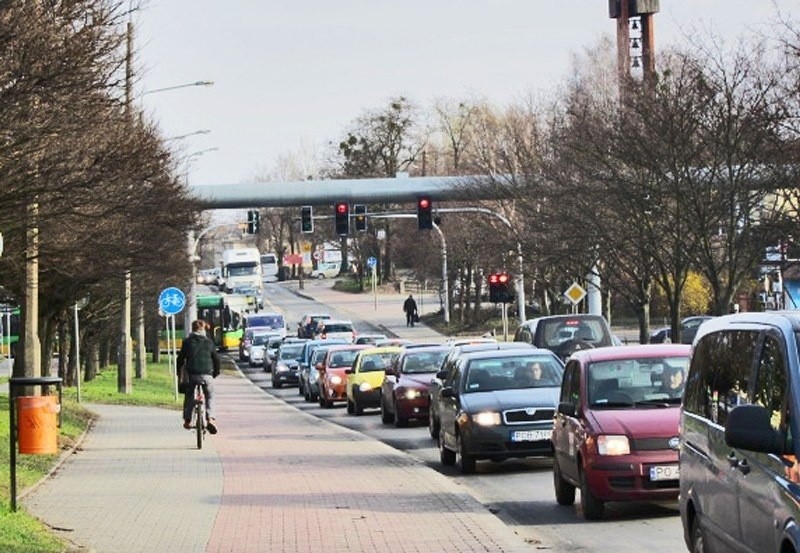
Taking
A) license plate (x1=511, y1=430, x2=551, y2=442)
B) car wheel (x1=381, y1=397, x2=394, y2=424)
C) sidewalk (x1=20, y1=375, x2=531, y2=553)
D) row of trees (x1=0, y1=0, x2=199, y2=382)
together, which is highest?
row of trees (x1=0, y1=0, x2=199, y2=382)

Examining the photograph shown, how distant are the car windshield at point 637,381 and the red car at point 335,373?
26094 millimetres

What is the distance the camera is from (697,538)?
1077 cm

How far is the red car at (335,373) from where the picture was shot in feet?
144

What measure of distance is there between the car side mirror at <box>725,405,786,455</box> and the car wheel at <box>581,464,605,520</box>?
7.61 meters

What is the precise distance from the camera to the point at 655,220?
142 ft

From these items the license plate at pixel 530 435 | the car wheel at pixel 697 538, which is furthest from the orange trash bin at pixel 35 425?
the car wheel at pixel 697 538

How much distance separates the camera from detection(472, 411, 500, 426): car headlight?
68.9 feet

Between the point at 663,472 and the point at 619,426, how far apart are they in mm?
602

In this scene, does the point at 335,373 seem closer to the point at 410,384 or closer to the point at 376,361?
the point at 376,361

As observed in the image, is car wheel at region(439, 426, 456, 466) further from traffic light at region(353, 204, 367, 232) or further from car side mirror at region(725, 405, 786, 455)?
traffic light at region(353, 204, 367, 232)

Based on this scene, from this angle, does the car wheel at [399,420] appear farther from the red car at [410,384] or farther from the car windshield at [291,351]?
the car windshield at [291,351]

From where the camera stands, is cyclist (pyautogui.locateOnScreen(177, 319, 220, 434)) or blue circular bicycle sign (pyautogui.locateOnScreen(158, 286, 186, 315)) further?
blue circular bicycle sign (pyautogui.locateOnScreen(158, 286, 186, 315))

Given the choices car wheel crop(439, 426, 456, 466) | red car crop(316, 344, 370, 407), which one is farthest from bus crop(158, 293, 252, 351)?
car wheel crop(439, 426, 456, 466)

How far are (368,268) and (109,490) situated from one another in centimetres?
11847
